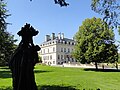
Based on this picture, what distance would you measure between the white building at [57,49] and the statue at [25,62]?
4723 inches

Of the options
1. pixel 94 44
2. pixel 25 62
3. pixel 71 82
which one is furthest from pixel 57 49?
pixel 25 62

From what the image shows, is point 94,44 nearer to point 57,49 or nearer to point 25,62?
point 25,62

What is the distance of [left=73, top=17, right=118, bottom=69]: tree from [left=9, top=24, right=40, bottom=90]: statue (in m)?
49.0

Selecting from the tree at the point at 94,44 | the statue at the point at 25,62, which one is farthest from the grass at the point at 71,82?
the tree at the point at 94,44

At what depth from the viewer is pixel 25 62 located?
25.5 feet

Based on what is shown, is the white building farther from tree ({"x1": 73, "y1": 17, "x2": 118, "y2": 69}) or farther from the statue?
the statue

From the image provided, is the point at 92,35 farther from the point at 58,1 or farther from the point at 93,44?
the point at 58,1

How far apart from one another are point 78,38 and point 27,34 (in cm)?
5579

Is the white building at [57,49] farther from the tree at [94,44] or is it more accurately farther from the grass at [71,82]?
the grass at [71,82]

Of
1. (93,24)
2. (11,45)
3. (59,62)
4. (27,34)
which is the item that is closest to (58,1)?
(27,34)

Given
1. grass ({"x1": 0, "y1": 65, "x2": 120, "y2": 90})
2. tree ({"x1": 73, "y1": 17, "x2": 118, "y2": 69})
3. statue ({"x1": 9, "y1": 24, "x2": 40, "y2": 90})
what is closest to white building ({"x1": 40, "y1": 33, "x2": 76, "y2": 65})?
tree ({"x1": 73, "y1": 17, "x2": 118, "y2": 69})

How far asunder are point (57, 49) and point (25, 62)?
12175 centimetres

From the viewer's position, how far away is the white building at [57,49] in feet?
424

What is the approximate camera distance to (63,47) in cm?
13300
